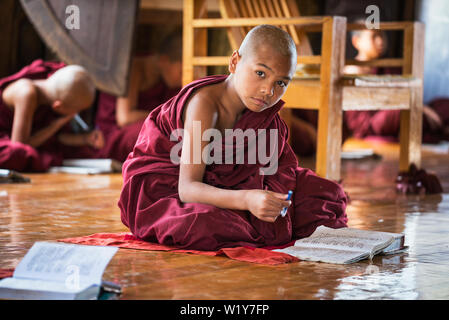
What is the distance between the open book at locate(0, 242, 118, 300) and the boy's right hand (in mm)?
537

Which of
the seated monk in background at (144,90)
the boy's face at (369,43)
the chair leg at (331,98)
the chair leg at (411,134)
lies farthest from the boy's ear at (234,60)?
the boy's face at (369,43)

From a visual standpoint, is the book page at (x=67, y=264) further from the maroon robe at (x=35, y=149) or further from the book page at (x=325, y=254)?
→ the maroon robe at (x=35, y=149)

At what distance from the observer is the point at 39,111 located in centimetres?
407

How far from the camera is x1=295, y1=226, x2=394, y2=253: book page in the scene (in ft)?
6.42

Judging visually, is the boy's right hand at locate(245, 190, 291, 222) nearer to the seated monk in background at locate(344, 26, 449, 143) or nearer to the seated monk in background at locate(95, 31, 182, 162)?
the seated monk in background at locate(95, 31, 182, 162)

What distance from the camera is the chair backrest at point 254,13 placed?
3.47 meters

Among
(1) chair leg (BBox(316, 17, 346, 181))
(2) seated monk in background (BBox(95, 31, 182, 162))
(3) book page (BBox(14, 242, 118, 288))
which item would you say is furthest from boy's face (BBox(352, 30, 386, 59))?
(3) book page (BBox(14, 242, 118, 288))

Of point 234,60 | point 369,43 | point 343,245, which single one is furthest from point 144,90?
point 343,245

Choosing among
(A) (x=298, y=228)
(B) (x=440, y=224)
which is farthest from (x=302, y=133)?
(A) (x=298, y=228)

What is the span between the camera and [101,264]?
1.44 m

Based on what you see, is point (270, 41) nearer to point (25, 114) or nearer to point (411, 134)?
point (411, 134)

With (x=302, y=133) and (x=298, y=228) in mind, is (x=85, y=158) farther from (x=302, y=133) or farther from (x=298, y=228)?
(x=298, y=228)

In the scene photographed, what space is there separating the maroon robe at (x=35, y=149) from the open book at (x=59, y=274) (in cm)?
238

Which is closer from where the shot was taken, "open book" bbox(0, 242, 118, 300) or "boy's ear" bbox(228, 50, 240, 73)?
"open book" bbox(0, 242, 118, 300)
